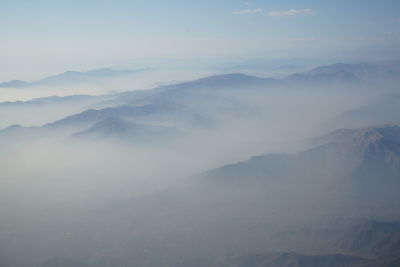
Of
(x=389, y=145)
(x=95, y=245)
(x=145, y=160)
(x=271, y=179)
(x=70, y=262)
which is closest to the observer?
(x=70, y=262)

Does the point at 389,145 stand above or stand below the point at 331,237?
above

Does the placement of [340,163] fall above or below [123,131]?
below

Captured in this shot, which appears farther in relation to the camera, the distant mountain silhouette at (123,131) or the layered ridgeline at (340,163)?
the distant mountain silhouette at (123,131)

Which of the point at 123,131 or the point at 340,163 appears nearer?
the point at 340,163

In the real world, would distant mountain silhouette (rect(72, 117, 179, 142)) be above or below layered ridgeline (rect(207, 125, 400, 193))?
above

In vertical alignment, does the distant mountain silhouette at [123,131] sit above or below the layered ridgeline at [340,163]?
above

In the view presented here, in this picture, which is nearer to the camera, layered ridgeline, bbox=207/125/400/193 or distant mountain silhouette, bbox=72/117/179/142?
layered ridgeline, bbox=207/125/400/193

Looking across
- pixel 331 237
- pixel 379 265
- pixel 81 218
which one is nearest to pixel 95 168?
pixel 81 218

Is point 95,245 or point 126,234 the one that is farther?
point 126,234

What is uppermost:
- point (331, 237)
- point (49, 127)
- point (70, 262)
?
point (49, 127)

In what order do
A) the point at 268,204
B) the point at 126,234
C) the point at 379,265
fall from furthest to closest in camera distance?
1. the point at 268,204
2. the point at 126,234
3. the point at 379,265

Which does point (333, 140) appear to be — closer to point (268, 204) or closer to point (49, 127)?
point (268, 204)
